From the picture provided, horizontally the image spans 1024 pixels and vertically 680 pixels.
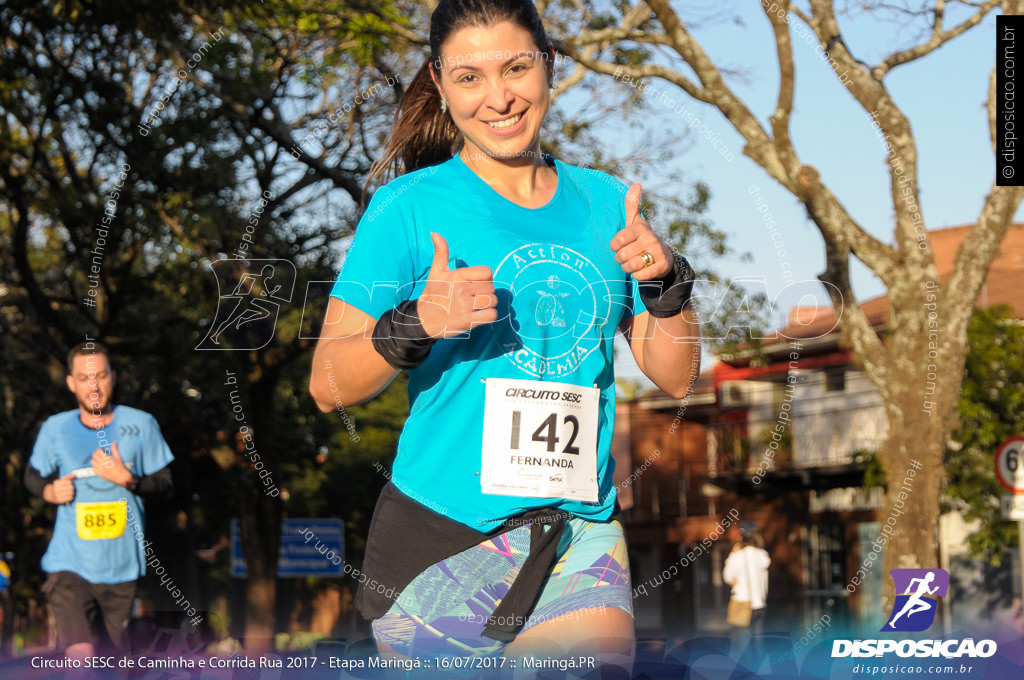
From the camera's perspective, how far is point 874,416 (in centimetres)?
2270

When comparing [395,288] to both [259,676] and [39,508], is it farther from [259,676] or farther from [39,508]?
[39,508]

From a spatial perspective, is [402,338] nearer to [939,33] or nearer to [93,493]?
[93,493]

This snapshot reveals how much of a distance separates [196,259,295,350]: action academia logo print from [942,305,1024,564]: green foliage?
9215mm

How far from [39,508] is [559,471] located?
84.0 ft

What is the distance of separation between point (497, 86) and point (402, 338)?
601 mm

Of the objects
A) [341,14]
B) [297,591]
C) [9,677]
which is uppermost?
[341,14]

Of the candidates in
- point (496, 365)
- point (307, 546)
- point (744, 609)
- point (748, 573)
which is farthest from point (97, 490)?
point (307, 546)

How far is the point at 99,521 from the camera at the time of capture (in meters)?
5.36

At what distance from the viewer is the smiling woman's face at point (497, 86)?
2.31 metres

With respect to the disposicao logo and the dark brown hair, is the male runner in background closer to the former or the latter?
the dark brown hair

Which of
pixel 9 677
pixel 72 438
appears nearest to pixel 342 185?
pixel 72 438

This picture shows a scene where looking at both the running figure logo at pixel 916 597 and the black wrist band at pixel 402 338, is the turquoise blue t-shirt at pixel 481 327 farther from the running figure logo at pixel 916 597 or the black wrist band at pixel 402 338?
the running figure logo at pixel 916 597

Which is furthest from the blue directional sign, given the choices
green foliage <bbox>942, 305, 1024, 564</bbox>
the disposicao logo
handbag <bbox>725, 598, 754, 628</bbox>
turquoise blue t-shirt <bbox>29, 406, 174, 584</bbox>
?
turquoise blue t-shirt <bbox>29, 406, 174, 584</bbox>

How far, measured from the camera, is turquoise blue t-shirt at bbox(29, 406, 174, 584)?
5.33 metres
